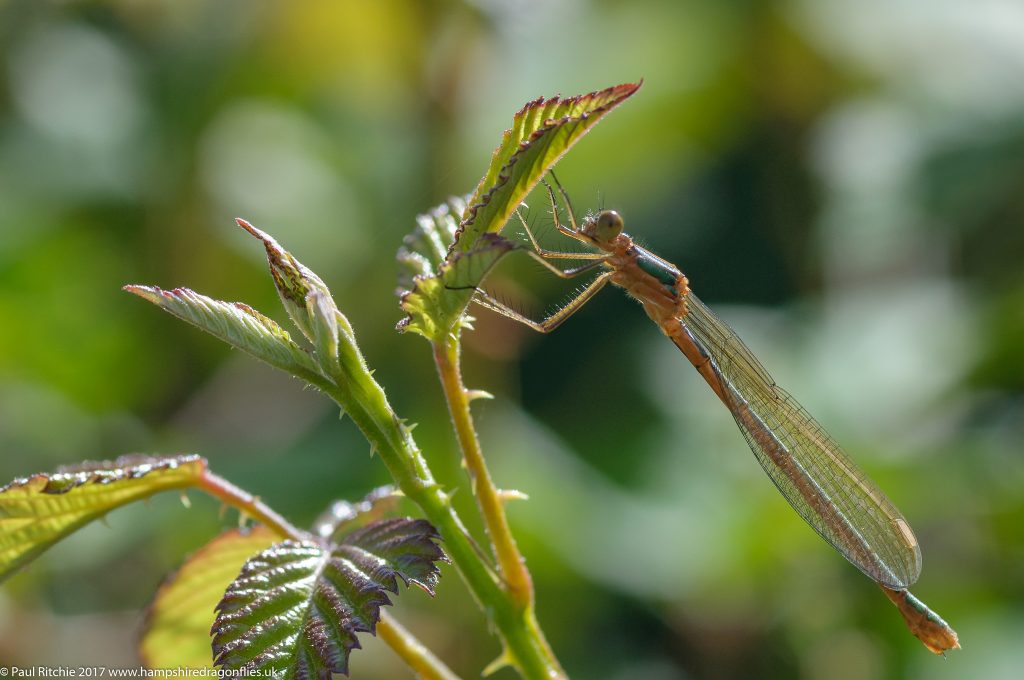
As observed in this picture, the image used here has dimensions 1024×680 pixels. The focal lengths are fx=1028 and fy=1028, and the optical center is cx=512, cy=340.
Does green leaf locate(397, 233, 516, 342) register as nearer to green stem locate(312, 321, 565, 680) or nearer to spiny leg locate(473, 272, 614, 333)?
green stem locate(312, 321, 565, 680)

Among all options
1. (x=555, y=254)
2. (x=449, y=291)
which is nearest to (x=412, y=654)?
(x=449, y=291)

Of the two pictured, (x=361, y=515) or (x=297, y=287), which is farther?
(x=361, y=515)

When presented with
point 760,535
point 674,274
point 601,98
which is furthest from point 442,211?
point 760,535

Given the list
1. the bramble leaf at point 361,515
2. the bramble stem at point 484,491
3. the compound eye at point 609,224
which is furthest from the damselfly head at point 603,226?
the bramble stem at point 484,491

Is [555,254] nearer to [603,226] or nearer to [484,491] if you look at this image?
[603,226]

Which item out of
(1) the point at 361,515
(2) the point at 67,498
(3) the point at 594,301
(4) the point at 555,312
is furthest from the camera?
(3) the point at 594,301

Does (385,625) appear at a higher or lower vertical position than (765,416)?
higher

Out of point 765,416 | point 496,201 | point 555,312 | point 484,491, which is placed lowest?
point 765,416

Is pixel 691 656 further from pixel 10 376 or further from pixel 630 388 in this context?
pixel 10 376
